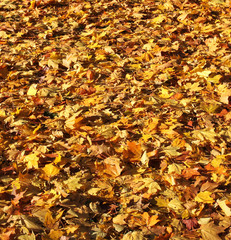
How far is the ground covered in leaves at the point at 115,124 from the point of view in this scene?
2035 mm

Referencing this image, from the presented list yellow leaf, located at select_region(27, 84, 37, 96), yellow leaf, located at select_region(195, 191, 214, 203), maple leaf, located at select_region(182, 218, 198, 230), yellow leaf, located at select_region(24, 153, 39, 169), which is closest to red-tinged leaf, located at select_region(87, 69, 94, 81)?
yellow leaf, located at select_region(27, 84, 37, 96)

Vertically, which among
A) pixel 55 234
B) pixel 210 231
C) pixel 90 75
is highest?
pixel 90 75

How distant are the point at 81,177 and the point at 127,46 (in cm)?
214

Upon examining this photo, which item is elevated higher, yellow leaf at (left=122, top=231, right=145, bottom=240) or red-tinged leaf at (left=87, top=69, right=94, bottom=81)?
red-tinged leaf at (left=87, top=69, right=94, bottom=81)

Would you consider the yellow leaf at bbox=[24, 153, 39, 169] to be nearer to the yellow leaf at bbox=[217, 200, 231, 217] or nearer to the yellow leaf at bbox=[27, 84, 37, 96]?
the yellow leaf at bbox=[27, 84, 37, 96]

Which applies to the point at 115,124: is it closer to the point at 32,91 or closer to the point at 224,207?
the point at 32,91

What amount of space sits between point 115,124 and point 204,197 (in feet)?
3.31

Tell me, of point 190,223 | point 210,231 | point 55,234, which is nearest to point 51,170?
point 55,234

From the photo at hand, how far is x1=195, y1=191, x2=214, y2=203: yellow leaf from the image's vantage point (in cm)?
211

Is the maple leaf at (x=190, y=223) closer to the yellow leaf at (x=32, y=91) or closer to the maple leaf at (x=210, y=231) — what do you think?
the maple leaf at (x=210, y=231)

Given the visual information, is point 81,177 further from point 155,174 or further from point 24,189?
point 155,174

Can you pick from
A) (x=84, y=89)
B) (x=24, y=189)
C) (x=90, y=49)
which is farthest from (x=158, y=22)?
(x=24, y=189)

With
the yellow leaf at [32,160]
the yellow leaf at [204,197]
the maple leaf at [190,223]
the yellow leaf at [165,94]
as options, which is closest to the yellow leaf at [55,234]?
the yellow leaf at [32,160]

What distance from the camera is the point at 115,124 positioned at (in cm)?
272
